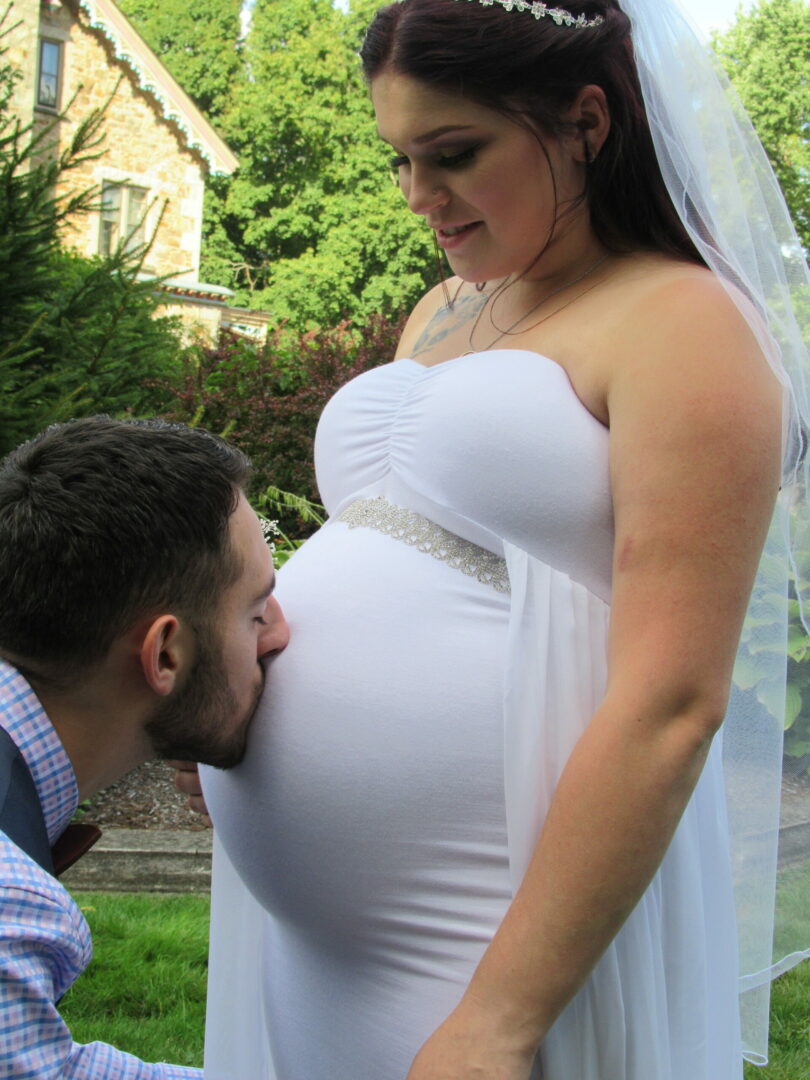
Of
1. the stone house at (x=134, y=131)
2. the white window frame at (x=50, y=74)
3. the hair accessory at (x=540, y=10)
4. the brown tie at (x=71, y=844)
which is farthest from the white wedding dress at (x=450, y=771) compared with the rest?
the white window frame at (x=50, y=74)

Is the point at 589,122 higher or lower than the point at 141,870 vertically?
higher

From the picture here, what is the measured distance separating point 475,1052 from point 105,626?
0.70 m

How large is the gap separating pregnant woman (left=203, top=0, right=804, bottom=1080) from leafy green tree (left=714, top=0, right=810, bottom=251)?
2508 cm

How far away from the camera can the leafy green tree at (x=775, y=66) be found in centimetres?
2778

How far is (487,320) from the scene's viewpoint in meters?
2.14

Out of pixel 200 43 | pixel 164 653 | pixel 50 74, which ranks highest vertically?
pixel 200 43

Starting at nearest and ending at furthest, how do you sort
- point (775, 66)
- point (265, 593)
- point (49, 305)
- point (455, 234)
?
point (265, 593)
point (455, 234)
point (49, 305)
point (775, 66)

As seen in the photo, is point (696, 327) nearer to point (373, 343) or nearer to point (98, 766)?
point (98, 766)

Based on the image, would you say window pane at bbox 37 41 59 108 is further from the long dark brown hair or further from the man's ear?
the man's ear

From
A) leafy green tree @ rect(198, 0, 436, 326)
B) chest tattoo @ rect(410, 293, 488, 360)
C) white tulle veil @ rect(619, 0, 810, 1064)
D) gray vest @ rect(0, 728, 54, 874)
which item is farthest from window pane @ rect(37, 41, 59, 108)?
gray vest @ rect(0, 728, 54, 874)

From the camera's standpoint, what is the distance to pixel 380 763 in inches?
63.4

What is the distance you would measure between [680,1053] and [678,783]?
0.53 meters

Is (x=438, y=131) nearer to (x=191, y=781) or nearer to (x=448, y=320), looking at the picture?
(x=448, y=320)

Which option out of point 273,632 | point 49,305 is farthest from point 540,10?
point 49,305
